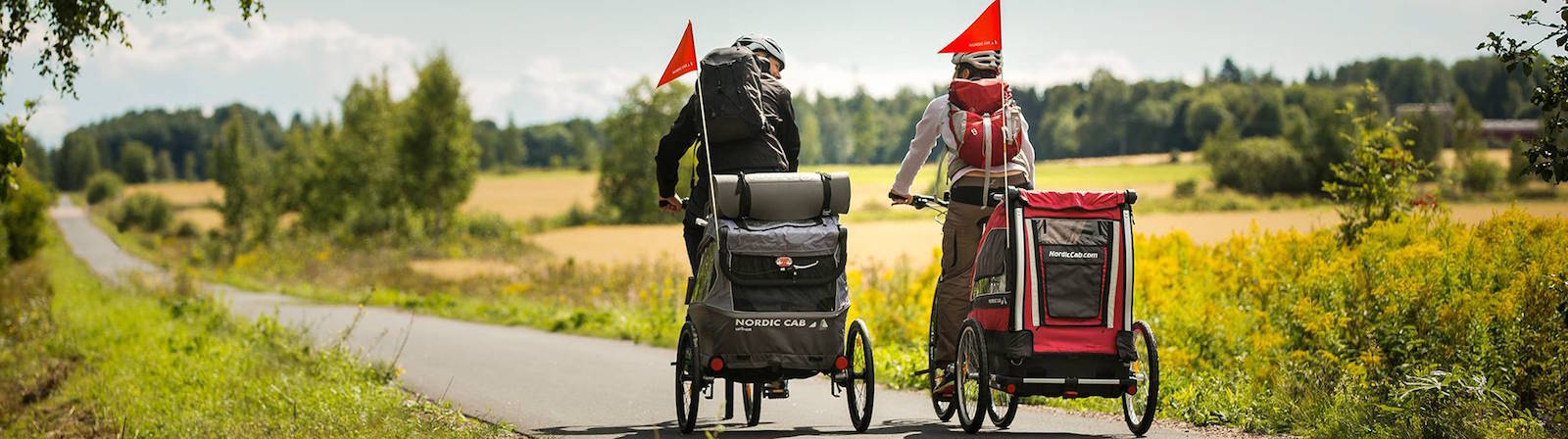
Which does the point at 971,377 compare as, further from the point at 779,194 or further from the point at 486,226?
the point at 486,226

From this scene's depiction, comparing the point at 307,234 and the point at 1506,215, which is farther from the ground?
the point at 1506,215

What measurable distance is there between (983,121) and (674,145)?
5.93 feet

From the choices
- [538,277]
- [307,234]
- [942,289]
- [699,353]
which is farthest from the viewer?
[307,234]

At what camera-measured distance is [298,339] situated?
49.1 feet

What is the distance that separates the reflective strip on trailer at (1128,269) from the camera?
23.3ft

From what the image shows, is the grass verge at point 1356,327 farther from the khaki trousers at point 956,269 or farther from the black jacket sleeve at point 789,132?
the black jacket sleeve at point 789,132

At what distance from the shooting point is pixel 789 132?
841 cm

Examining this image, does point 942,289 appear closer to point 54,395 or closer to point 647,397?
point 647,397

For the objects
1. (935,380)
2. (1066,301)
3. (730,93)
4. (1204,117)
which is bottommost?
(1204,117)

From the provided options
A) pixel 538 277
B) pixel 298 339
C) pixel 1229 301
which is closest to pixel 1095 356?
pixel 1229 301

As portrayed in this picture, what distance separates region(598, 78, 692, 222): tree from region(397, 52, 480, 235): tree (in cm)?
1060

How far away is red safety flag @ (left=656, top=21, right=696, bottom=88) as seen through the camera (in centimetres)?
790

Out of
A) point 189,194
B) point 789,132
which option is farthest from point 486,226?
point 189,194

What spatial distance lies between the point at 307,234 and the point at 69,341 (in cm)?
5121
